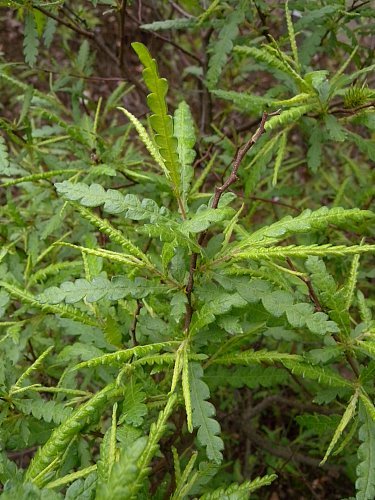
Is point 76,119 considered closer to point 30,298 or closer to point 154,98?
point 30,298

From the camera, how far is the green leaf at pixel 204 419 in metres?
1.00

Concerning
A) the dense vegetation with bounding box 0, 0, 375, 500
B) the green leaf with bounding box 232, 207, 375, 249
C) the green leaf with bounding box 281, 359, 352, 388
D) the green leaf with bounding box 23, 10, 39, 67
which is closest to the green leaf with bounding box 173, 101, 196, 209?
the dense vegetation with bounding box 0, 0, 375, 500

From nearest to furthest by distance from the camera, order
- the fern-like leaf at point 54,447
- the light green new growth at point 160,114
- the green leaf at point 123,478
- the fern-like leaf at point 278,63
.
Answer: the green leaf at point 123,478 < the light green new growth at point 160,114 < the fern-like leaf at point 54,447 < the fern-like leaf at point 278,63

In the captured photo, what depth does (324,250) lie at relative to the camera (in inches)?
38.1

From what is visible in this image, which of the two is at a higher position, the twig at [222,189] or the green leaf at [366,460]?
the twig at [222,189]

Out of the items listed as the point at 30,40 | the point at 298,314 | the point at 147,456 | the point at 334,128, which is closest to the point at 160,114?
the point at 298,314

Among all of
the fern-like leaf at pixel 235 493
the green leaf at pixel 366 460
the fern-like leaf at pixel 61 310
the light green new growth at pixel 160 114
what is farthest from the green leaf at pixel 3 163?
the green leaf at pixel 366 460

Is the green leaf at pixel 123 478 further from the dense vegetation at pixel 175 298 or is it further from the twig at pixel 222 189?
the twig at pixel 222 189

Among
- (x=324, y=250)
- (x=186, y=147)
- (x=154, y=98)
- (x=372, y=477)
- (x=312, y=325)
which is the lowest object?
(x=372, y=477)

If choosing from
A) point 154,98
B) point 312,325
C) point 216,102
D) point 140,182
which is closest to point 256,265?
point 312,325

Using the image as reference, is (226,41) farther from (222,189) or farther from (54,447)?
(54,447)

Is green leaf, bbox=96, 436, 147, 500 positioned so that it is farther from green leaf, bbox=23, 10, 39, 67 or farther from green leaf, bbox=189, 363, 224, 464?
green leaf, bbox=23, 10, 39, 67

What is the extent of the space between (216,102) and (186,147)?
2260mm

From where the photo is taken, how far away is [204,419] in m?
1.02
